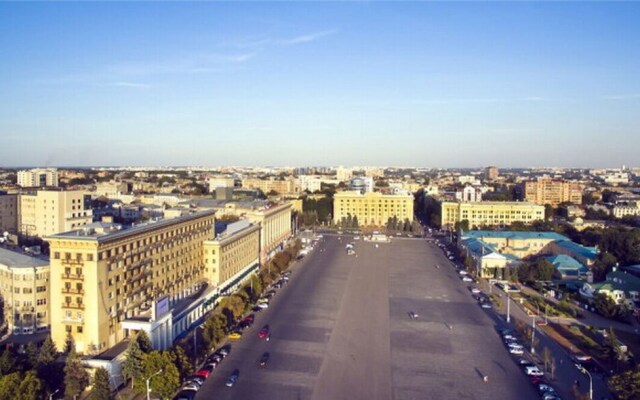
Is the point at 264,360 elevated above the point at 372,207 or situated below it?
below

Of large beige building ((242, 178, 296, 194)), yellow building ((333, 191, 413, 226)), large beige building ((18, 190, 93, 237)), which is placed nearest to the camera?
large beige building ((18, 190, 93, 237))

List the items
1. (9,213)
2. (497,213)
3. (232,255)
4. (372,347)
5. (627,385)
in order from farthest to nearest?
1. (497,213)
2. (9,213)
3. (232,255)
4. (372,347)
5. (627,385)

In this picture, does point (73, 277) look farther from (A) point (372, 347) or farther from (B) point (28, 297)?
(A) point (372, 347)

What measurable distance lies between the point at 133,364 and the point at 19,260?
27.6 ft

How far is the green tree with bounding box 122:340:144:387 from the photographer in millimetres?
13969

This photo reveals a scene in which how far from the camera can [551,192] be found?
69.1 metres

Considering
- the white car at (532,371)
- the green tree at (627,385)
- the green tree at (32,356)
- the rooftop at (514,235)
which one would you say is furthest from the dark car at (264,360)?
the rooftop at (514,235)

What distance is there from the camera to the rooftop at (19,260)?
18930 mm

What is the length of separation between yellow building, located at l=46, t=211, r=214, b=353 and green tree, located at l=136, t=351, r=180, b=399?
2.46 meters

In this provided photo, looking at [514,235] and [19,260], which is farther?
[514,235]

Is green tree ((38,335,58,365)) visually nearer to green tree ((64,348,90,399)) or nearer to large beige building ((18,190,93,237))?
green tree ((64,348,90,399))

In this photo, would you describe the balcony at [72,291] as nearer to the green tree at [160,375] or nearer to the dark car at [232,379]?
the green tree at [160,375]

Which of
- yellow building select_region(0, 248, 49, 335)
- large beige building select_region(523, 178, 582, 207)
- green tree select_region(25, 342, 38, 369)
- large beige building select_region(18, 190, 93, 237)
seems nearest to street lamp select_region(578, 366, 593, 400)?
green tree select_region(25, 342, 38, 369)

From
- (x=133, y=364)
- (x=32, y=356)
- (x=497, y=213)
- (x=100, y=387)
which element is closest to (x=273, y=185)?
(x=497, y=213)
